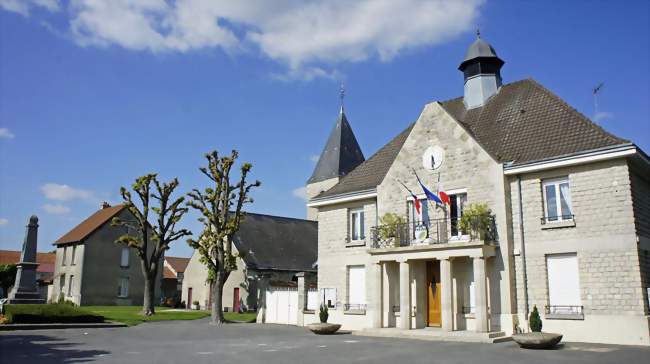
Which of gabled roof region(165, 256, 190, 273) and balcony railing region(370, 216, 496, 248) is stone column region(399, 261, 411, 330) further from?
gabled roof region(165, 256, 190, 273)

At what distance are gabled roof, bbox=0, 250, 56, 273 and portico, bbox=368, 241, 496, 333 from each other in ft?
165

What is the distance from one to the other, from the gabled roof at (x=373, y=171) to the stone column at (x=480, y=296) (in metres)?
6.41

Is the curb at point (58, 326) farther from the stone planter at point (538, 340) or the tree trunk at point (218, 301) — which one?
the stone planter at point (538, 340)

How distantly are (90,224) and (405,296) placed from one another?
121 feet

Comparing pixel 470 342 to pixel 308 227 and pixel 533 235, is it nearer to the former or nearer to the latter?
pixel 533 235

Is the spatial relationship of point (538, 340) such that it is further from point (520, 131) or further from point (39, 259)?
point (39, 259)

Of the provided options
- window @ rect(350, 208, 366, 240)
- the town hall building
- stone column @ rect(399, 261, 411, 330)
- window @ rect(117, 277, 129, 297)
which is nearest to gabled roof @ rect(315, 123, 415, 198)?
the town hall building

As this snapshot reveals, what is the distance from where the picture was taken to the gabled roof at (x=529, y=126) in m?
17.7

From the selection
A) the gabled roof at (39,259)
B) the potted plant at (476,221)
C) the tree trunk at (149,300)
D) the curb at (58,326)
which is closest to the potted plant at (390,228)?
the potted plant at (476,221)

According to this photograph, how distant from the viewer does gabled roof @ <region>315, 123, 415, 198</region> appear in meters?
23.4

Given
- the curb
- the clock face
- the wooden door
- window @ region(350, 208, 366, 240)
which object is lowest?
the curb

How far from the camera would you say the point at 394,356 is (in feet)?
42.0

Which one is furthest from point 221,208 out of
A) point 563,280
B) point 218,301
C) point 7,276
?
point 7,276

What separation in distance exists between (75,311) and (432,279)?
15347 mm
